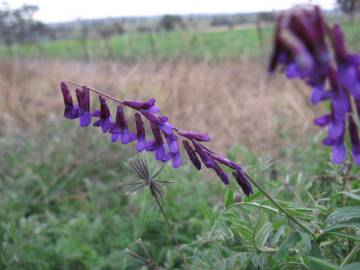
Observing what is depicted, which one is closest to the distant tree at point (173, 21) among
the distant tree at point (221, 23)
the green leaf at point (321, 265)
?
the distant tree at point (221, 23)

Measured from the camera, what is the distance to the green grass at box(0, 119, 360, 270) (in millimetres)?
1043

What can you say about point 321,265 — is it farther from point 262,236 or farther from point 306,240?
point 262,236

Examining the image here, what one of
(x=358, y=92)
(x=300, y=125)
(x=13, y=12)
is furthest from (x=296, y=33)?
(x=13, y=12)

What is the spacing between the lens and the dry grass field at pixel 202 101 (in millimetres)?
3957

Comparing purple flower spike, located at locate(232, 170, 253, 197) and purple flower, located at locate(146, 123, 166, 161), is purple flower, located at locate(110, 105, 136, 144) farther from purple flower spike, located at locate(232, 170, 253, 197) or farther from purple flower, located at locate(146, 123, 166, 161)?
purple flower spike, located at locate(232, 170, 253, 197)

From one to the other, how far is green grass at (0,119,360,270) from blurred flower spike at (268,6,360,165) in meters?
0.28

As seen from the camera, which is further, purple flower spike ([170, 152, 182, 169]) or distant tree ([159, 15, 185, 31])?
distant tree ([159, 15, 185, 31])

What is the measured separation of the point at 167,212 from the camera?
2.07 meters

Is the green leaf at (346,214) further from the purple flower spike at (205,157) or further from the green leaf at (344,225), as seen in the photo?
the purple flower spike at (205,157)

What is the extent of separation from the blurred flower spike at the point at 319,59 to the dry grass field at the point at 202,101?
106 inches

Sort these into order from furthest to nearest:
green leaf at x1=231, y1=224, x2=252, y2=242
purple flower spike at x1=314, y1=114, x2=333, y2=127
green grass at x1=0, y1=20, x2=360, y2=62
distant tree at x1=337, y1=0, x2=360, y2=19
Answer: green grass at x1=0, y1=20, x2=360, y2=62, distant tree at x1=337, y1=0, x2=360, y2=19, green leaf at x1=231, y1=224, x2=252, y2=242, purple flower spike at x1=314, y1=114, x2=333, y2=127

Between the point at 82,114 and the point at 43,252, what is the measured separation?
1019 mm

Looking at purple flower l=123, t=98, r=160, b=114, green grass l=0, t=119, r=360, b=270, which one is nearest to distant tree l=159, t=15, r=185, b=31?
green grass l=0, t=119, r=360, b=270

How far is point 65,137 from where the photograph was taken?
3.50m
